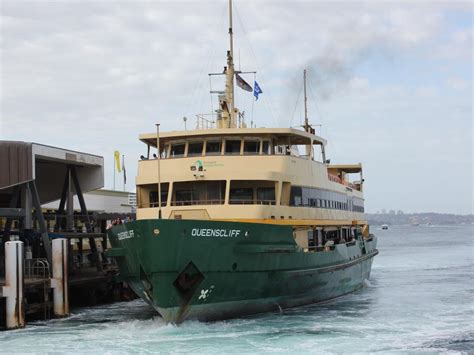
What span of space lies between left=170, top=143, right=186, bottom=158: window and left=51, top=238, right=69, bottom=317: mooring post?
17.5ft

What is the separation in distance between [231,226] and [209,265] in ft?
4.48

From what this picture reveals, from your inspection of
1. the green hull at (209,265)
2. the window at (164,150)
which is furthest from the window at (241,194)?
the window at (164,150)

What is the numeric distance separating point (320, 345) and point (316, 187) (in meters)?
9.27

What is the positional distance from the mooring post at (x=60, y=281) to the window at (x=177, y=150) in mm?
5328

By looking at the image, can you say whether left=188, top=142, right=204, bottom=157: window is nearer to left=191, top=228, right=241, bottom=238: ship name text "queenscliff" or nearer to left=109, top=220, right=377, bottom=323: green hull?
left=109, top=220, right=377, bottom=323: green hull

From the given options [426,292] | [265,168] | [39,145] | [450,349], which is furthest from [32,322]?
[426,292]

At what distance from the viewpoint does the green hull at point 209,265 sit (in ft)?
65.0

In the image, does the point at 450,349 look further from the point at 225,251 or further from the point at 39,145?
the point at 39,145

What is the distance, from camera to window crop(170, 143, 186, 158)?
2508cm

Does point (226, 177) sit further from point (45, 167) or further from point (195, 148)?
point (45, 167)

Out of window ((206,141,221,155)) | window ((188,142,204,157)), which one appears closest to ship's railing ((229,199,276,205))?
window ((206,141,221,155))

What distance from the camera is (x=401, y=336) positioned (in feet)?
66.3

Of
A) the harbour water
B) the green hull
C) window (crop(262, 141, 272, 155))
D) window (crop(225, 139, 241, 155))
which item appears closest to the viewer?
the harbour water

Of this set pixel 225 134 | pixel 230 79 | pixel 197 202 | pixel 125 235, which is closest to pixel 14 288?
pixel 125 235
